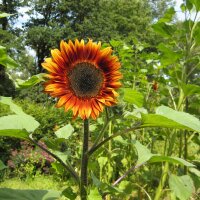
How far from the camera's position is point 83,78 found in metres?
1.32

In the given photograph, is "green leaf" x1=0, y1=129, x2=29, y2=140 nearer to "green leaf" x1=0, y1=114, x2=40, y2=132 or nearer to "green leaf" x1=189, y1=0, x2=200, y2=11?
"green leaf" x1=0, y1=114, x2=40, y2=132

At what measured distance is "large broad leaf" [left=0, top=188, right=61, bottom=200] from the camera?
105cm

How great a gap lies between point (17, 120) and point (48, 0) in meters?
24.6

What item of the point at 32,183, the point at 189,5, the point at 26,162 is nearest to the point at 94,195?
the point at 189,5

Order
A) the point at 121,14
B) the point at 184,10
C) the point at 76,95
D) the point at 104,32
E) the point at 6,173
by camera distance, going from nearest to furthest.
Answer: the point at 76,95, the point at 184,10, the point at 6,173, the point at 104,32, the point at 121,14

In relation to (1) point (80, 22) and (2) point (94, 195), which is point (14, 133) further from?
(1) point (80, 22)

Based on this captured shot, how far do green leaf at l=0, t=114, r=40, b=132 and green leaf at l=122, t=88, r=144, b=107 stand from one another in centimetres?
34

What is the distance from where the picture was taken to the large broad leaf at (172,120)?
96 centimetres

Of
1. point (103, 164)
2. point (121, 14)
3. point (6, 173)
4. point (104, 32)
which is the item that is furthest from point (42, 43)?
point (103, 164)

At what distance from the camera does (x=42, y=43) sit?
80.1ft

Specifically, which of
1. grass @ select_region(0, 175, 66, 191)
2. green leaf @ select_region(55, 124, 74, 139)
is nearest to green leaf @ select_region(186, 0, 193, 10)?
green leaf @ select_region(55, 124, 74, 139)

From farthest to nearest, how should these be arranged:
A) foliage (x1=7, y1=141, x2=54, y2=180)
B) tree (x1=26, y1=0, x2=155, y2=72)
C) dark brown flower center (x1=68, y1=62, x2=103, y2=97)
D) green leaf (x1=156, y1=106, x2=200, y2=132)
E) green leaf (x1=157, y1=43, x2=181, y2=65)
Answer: tree (x1=26, y1=0, x2=155, y2=72)
foliage (x1=7, y1=141, x2=54, y2=180)
green leaf (x1=157, y1=43, x2=181, y2=65)
dark brown flower center (x1=68, y1=62, x2=103, y2=97)
green leaf (x1=156, y1=106, x2=200, y2=132)

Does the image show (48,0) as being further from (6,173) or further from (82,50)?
(82,50)

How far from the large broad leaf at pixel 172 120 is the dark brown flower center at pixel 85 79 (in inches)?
11.8
